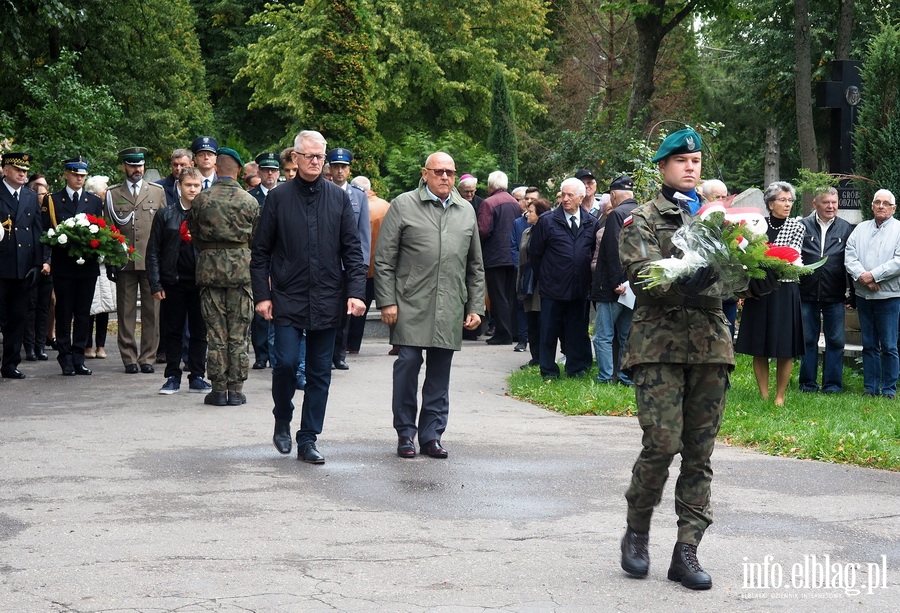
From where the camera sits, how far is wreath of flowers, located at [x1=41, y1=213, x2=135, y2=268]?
13828mm

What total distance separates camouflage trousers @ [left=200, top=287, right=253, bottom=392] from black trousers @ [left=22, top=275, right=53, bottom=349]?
211 inches

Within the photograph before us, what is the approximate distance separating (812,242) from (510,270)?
18.7 ft

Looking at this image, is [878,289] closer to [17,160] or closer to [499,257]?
[499,257]

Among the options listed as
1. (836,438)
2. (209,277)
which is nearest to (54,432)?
(209,277)

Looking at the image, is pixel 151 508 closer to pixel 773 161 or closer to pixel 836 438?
pixel 836 438

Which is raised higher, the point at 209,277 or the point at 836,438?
the point at 209,277

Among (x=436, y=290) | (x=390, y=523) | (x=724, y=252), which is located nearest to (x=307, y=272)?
(x=436, y=290)

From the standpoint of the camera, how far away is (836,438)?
32.0 ft

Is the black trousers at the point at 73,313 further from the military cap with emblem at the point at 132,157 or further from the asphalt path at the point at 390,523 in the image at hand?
the asphalt path at the point at 390,523

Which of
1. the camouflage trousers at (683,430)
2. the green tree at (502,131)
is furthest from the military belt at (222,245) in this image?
the green tree at (502,131)

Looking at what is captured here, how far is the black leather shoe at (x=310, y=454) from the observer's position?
Result: 8781mm

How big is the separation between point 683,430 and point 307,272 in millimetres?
3606

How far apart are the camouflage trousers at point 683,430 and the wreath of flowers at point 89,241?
9179 mm

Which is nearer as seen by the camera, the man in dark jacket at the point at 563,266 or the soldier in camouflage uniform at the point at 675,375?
the soldier in camouflage uniform at the point at 675,375
